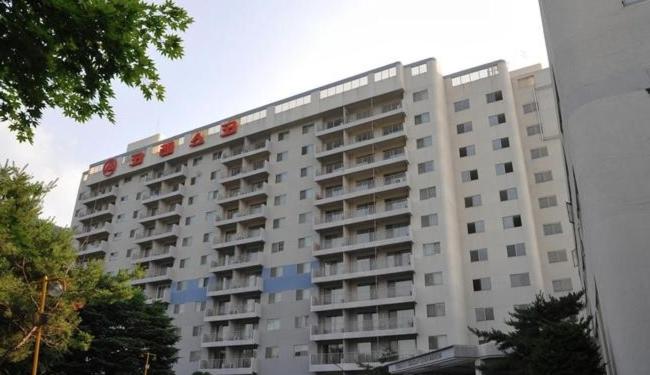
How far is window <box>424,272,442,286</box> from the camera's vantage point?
152 ft

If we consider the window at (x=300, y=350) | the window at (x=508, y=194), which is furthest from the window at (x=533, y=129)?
the window at (x=300, y=350)

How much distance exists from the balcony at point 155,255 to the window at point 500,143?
40.7 m

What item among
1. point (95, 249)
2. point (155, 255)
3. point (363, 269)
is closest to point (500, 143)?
point (363, 269)

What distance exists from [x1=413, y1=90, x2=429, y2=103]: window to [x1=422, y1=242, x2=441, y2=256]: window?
54.5 ft

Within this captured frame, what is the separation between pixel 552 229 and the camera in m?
48.2

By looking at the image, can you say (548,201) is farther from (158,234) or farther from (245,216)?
(158,234)

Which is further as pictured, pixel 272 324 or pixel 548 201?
pixel 272 324

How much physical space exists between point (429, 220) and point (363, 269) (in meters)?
8.19

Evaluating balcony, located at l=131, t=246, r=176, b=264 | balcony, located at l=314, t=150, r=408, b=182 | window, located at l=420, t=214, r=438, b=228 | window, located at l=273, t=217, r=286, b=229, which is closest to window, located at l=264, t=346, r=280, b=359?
window, located at l=273, t=217, r=286, b=229

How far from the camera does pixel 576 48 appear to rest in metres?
12.9

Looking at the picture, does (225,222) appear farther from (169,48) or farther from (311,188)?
(169,48)

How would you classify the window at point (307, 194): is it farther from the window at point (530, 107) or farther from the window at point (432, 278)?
the window at point (530, 107)

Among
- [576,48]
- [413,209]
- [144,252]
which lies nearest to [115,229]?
[144,252]

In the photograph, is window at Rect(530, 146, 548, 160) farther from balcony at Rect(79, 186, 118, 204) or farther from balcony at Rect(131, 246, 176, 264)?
balcony at Rect(79, 186, 118, 204)
